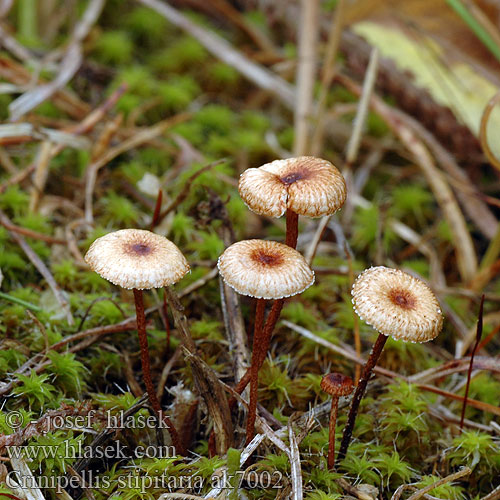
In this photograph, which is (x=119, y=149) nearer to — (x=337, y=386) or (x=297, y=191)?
(x=297, y=191)

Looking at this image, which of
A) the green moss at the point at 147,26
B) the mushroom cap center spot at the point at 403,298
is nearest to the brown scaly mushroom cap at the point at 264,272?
the mushroom cap center spot at the point at 403,298

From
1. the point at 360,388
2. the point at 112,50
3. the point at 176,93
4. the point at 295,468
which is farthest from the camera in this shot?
the point at 112,50

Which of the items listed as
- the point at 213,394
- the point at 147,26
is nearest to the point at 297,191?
the point at 213,394

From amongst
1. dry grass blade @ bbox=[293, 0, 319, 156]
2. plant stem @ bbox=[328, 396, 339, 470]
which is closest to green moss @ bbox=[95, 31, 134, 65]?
dry grass blade @ bbox=[293, 0, 319, 156]

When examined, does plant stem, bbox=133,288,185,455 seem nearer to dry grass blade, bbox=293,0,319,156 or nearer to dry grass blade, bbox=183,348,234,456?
dry grass blade, bbox=183,348,234,456

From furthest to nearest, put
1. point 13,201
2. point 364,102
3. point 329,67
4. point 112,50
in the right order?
1. point 112,50
2. point 329,67
3. point 364,102
4. point 13,201

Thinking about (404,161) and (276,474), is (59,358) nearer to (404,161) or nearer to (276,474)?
(276,474)
